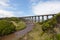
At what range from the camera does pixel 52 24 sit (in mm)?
11984

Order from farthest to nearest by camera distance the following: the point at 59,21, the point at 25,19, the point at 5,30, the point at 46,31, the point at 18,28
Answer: the point at 25,19 → the point at 18,28 → the point at 5,30 → the point at 46,31 → the point at 59,21

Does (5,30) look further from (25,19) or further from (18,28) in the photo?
(25,19)

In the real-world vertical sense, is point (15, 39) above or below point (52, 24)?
below

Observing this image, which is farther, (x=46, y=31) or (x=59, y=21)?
(x=46, y=31)

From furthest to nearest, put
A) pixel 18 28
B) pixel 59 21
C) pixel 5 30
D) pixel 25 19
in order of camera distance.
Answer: pixel 25 19, pixel 18 28, pixel 5 30, pixel 59 21

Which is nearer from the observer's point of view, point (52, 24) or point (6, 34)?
point (52, 24)

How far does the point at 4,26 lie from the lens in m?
14.7

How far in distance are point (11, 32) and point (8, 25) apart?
32.7 inches

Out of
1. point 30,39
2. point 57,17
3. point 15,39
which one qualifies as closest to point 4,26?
point 15,39

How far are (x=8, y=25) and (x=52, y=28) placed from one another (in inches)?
178

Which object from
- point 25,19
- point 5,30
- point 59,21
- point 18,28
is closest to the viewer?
point 59,21

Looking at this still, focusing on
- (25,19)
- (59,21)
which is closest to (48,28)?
(59,21)

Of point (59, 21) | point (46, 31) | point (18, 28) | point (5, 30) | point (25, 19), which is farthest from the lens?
point (25, 19)

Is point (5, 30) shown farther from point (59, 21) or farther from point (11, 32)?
point (59, 21)
